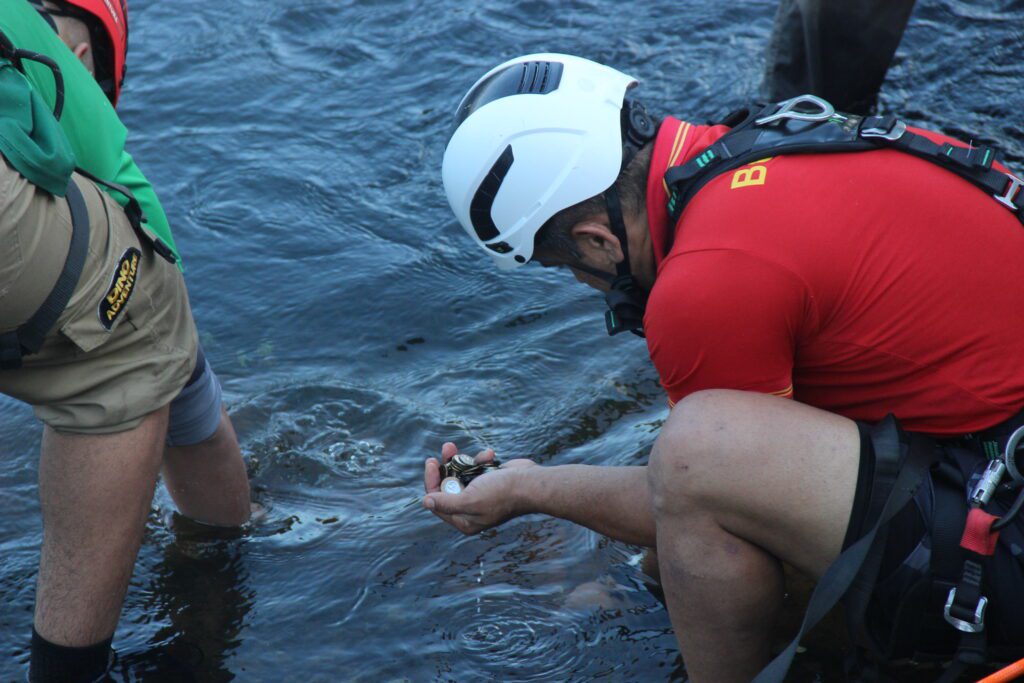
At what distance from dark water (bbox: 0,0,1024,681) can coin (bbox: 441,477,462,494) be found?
509 millimetres

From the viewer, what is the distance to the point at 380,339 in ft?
18.2

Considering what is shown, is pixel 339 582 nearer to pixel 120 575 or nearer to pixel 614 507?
pixel 120 575

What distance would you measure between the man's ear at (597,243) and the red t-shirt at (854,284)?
36cm

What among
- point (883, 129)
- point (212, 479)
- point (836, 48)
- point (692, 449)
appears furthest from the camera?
point (836, 48)

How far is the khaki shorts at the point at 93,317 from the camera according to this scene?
2.81 meters

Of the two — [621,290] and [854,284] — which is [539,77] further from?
[854,284]

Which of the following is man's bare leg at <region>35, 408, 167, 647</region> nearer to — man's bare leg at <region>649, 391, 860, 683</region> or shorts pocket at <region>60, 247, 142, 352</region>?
shorts pocket at <region>60, 247, 142, 352</region>

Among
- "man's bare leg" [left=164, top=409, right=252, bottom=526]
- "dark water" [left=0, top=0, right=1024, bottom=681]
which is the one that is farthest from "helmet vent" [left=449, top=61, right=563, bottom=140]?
"dark water" [left=0, top=0, right=1024, bottom=681]

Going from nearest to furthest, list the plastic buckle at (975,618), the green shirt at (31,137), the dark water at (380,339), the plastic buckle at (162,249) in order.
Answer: the plastic buckle at (975,618)
the green shirt at (31,137)
the plastic buckle at (162,249)
the dark water at (380,339)

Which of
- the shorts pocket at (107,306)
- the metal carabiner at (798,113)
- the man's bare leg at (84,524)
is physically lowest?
the man's bare leg at (84,524)

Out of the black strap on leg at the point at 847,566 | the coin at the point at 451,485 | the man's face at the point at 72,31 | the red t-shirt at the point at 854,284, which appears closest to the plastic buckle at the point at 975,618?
the black strap on leg at the point at 847,566

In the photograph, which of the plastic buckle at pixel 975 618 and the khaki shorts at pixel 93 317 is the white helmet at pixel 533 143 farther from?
the plastic buckle at pixel 975 618

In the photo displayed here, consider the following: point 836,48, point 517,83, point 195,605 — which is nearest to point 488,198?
point 517,83

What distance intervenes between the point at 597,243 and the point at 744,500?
871mm
